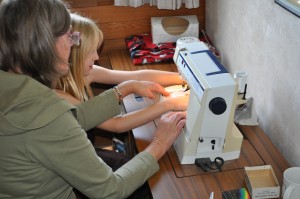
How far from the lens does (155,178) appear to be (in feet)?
4.40

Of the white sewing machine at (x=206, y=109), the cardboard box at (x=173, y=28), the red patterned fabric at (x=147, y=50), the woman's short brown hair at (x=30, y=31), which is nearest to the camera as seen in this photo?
the woman's short brown hair at (x=30, y=31)

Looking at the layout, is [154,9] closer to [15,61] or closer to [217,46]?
[217,46]

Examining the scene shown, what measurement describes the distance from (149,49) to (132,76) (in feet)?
1.21

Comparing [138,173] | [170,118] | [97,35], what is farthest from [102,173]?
[97,35]

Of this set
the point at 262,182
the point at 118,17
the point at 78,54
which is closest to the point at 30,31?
the point at 78,54

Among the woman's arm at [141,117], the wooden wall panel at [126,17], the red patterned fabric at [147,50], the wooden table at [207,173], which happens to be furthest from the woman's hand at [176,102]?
the wooden wall panel at [126,17]

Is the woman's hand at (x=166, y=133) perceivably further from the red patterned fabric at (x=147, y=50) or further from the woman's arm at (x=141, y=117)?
the red patterned fabric at (x=147, y=50)

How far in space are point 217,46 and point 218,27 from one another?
4.0 inches

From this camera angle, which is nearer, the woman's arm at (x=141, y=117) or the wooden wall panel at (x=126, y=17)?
the woman's arm at (x=141, y=117)

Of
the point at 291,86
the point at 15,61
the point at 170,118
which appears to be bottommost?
the point at 170,118

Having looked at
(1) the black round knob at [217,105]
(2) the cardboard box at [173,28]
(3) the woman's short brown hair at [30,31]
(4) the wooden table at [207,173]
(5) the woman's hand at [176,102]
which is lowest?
(4) the wooden table at [207,173]

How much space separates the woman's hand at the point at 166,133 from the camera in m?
1.38

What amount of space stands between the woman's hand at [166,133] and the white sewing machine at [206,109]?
0.11 feet

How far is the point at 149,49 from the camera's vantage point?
2.19 m
